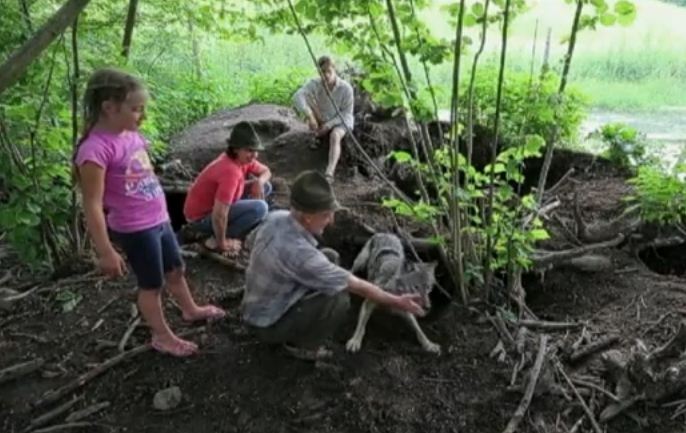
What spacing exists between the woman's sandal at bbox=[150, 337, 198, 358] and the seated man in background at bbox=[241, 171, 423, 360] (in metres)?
0.46

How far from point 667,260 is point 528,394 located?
2.67m

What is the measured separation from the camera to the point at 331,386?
372 cm

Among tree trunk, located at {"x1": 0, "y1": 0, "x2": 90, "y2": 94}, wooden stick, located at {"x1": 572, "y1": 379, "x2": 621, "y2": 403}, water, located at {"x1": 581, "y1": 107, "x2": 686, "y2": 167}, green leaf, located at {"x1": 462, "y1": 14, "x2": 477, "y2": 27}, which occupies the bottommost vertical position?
water, located at {"x1": 581, "y1": 107, "x2": 686, "y2": 167}

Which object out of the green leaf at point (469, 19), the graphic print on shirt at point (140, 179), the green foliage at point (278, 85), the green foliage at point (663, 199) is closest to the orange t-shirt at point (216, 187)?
the graphic print on shirt at point (140, 179)

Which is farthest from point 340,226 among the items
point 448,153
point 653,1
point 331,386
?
point 653,1

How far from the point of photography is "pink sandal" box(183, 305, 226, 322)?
423cm

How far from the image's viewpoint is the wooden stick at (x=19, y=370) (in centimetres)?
393

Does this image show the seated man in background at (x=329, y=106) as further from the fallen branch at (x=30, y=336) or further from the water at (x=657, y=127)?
the fallen branch at (x=30, y=336)

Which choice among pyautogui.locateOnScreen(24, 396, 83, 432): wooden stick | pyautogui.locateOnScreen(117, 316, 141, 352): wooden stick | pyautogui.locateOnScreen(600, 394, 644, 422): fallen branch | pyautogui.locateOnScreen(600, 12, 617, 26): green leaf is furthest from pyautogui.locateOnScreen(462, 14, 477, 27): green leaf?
pyautogui.locateOnScreen(24, 396, 83, 432): wooden stick

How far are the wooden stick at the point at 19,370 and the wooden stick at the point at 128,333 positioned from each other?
0.46 m

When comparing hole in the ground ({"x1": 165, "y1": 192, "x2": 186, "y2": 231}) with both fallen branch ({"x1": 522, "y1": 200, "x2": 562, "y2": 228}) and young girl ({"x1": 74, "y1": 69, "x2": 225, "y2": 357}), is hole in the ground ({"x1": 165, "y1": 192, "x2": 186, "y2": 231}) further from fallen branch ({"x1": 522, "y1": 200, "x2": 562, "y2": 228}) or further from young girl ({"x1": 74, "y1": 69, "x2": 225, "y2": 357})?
fallen branch ({"x1": 522, "y1": 200, "x2": 562, "y2": 228})

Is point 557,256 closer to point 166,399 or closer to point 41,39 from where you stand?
point 166,399

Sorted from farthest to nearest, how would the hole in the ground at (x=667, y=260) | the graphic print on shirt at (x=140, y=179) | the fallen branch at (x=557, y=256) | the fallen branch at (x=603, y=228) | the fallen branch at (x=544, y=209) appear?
the hole in the ground at (x=667, y=260), the fallen branch at (x=603, y=228), the fallen branch at (x=557, y=256), the fallen branch at (x=544, y=209), the graphic print on shirt at (x=140, y=179)

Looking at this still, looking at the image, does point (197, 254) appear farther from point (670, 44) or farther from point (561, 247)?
point (670, 44)
